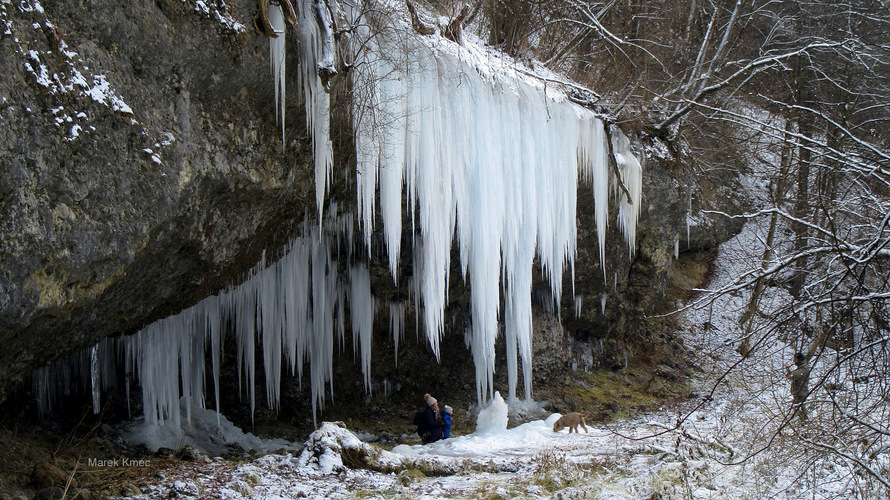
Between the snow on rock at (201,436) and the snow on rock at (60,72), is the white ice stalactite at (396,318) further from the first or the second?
the snow on rock at (60,72)

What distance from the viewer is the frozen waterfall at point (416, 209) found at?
708cm

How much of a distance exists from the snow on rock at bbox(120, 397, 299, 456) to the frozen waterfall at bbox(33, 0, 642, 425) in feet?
0.60

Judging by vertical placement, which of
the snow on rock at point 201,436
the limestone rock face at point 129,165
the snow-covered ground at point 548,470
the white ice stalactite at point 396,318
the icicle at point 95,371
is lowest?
the snow on rock at point 201,436

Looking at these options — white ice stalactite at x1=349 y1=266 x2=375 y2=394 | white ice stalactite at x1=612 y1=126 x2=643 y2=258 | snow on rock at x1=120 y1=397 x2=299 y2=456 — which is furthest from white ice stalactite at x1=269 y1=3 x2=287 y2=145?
white ice stalactite at x1=612 y1=126 x2=643 y2=258

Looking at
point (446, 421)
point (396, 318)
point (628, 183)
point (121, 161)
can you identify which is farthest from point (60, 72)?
point (628, 183)

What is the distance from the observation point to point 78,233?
4.40 metres

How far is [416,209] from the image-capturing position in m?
8.51

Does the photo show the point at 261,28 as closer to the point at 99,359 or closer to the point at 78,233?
the point at 78,233

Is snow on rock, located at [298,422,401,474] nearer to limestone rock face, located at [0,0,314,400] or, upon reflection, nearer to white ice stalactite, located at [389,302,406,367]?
limestone rock face, located at [0,0,314,400]

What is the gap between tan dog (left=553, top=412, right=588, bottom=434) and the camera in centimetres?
897

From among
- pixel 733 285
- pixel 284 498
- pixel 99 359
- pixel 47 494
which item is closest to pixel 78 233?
pixel 47 494

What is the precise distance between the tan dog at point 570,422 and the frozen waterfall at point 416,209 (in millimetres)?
1032

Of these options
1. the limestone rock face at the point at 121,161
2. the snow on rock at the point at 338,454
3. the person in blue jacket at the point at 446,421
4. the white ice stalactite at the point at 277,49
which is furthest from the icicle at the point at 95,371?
the white ice stalactite at the point at 277,49

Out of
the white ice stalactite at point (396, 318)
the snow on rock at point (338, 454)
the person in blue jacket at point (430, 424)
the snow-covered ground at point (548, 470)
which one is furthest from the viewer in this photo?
A: the white ice stalactite at point (396, 318)
